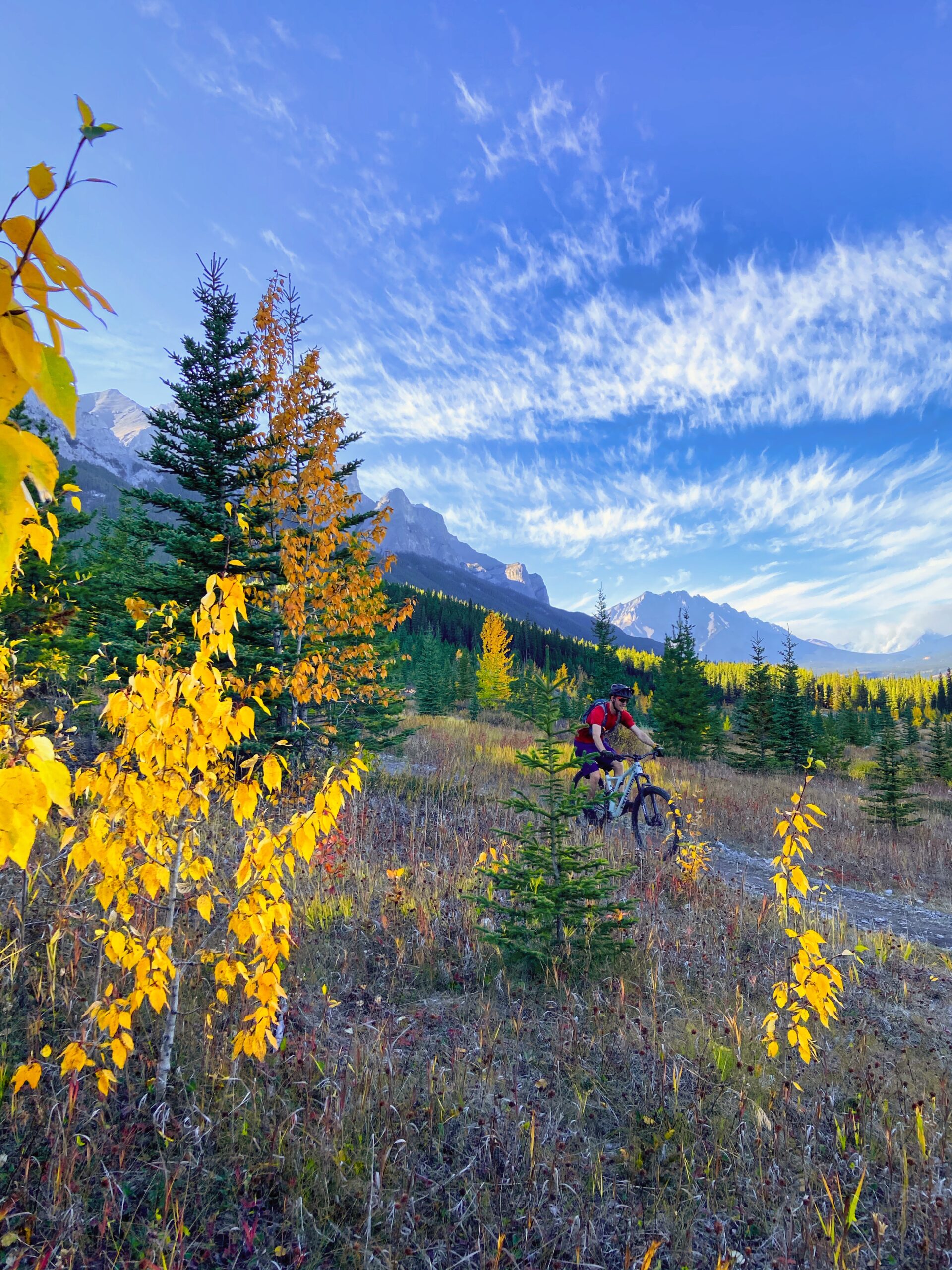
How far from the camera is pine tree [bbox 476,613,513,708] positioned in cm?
3525

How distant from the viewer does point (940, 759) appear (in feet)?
78.8

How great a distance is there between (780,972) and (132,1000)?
4.40 metres

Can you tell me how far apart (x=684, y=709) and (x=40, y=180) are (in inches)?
919

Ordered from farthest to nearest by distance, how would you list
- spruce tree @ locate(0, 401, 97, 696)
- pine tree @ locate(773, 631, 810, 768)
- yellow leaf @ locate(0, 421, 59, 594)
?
pine tree @ locate(773, 631, 810, 768) → spruce tree @ locate(0, 401, 97, 696) → yellow leaf @ locate(0, 421, 59, 594)

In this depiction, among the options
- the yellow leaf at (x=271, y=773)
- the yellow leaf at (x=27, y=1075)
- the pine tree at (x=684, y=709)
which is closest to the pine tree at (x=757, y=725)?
the pine tree at (x=684, y=709)

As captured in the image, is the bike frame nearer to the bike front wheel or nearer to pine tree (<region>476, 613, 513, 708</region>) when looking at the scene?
the bike front wheel

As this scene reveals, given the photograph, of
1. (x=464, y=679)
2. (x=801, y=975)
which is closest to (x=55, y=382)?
(x=801, y=975)

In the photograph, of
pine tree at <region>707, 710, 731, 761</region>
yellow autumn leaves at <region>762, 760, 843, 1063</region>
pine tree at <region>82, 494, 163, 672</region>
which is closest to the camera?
yellow autumn leaves at <region>762, 760, 843, 1063</region>

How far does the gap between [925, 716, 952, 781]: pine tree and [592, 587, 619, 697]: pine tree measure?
1403 cm

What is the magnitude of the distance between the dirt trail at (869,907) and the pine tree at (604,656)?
16864mm

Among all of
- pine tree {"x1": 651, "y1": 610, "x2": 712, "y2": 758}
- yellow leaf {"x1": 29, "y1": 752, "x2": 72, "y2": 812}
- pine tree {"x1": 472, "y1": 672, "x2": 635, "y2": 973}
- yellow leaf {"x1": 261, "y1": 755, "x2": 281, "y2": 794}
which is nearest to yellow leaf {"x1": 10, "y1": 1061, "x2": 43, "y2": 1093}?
yellow leaf {"x1": 261, "y1": 755, "x2": 281, "y2": 794}

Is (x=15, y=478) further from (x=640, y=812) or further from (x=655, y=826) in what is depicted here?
(x=640, y=812)

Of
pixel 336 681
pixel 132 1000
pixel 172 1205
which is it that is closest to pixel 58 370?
pixel 132 1000

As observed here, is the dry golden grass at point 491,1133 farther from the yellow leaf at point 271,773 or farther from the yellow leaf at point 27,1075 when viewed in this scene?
the yellow leaf at point 271,773
